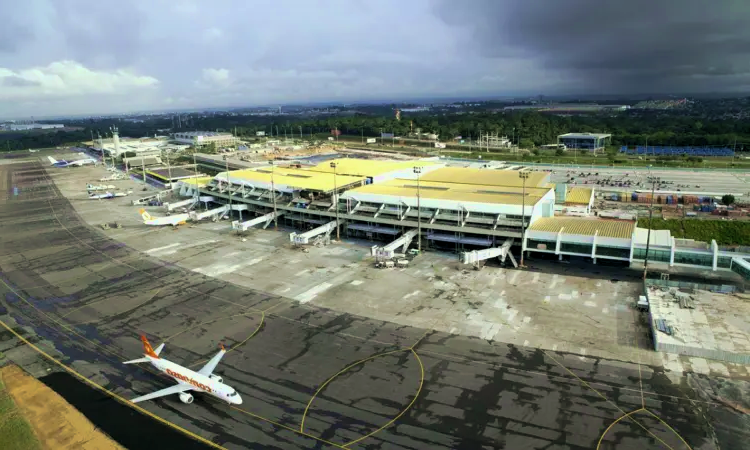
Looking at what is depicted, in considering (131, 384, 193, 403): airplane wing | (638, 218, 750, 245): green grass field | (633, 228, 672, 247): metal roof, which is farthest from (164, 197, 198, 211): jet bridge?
(638, 218, 750, 245): green grass field

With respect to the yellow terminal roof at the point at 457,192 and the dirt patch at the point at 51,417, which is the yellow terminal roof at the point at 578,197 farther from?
the dirt patch at the point at 51,417

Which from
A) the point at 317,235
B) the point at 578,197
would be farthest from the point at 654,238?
the point at 317,235

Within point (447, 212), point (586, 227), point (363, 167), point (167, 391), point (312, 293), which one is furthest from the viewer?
point (363, 167)

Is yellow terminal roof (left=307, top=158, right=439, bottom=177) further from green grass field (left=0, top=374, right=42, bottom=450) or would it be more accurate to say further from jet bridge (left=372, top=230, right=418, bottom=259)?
green grass field (left=0, top=374, right=42, bottom=450)

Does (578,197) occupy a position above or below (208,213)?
above

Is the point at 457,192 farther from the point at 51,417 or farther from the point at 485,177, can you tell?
the point at 51,417
